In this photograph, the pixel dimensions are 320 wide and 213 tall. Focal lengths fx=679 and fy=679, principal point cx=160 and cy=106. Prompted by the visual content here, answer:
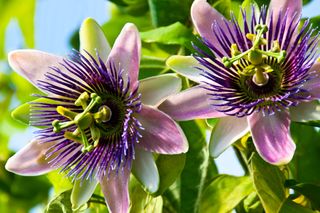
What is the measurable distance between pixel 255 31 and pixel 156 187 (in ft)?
1.51

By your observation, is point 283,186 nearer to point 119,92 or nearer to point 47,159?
point 119,92

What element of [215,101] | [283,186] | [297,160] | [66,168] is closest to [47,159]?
[66,168]

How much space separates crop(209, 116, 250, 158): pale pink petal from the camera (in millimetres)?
1651

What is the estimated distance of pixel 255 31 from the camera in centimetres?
168

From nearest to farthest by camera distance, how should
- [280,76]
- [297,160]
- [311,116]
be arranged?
[311,116] < [280,76] < [297,160]

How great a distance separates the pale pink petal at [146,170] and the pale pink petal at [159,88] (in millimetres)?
133

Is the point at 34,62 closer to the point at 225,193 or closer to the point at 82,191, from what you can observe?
the point at 82,191

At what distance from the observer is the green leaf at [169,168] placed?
1.73m

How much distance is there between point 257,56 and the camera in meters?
1.66

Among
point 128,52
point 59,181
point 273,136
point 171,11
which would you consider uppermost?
point 171,11

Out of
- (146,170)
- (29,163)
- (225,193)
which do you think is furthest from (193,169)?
(29,163)

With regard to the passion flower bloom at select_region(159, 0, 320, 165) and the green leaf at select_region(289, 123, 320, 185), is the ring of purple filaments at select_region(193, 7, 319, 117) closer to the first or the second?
the passion flower bloom at select_region(159, 0, 320, 165)

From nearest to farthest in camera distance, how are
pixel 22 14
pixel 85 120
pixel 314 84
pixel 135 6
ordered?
pixel 314 84
pixel 85 120
pixel 135 6
pixel 22 14

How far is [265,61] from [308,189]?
14.4 inches
